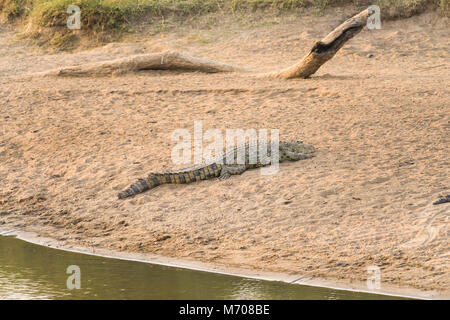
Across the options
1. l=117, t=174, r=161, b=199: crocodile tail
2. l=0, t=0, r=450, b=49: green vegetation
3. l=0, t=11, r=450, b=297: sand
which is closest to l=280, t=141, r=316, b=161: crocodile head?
l=0, t=11, r=450, b=297: sand

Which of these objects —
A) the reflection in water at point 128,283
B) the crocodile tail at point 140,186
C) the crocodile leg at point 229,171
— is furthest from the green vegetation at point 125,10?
the reflection in water at point 128,283

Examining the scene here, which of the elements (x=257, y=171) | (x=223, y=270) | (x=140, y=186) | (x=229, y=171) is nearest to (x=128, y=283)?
(x=223, y=270)

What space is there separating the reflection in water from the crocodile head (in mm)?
2071

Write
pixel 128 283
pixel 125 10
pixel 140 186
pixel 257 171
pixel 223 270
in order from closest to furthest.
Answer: pixel 128 283 < pixel 223 270 < pixel 140 186 < pixel 257 171 < pixel 125 10

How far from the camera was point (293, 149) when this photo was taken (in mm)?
7223

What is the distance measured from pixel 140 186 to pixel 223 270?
179 centimetres

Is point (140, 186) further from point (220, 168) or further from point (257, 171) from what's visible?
Answer: point (257, 171)

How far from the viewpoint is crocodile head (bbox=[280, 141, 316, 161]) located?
716cm

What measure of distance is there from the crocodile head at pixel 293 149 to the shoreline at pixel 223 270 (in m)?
1.90

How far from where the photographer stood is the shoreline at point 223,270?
483cm

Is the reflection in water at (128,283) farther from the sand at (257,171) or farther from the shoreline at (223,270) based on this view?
the sand at (257,171)

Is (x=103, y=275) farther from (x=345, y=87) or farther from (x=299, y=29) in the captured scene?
(x=299, y=29)

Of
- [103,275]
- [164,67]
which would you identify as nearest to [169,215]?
[103,275]

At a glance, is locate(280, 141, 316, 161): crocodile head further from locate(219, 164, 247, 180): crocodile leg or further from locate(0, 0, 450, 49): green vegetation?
locate(0, 0, 450, 49): green vegetation
